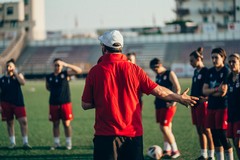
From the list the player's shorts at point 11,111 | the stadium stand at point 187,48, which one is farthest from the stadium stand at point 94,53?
the player's shorts at point 11,111

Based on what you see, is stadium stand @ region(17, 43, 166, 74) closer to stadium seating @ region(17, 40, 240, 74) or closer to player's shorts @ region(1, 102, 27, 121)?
stadium seating @ region(17, 40, 240, 74)

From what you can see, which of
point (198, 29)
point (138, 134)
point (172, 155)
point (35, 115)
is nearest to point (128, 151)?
point (138, 134)

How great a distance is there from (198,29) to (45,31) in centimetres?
2409

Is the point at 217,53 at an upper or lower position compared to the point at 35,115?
upper

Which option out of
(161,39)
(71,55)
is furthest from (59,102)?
(161,39)

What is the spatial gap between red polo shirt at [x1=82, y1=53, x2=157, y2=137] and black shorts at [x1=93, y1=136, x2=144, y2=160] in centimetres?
Answer: 6

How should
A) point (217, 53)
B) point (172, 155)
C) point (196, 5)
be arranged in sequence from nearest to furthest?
point (217, 53)
point (172, 155)
point (196, 5)

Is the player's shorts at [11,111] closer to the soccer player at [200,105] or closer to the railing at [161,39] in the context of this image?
the soccer player at [200,105]

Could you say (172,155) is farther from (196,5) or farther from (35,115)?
(196,5)

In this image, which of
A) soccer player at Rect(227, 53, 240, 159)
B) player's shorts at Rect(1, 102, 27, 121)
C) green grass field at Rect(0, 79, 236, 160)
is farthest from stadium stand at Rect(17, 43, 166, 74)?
soccer player at Rect(227, 53, 240, 159)

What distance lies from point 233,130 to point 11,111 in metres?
6.14

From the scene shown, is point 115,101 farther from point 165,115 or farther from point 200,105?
point 165,115

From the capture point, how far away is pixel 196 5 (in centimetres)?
7288

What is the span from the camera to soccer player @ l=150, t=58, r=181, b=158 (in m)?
10.3
